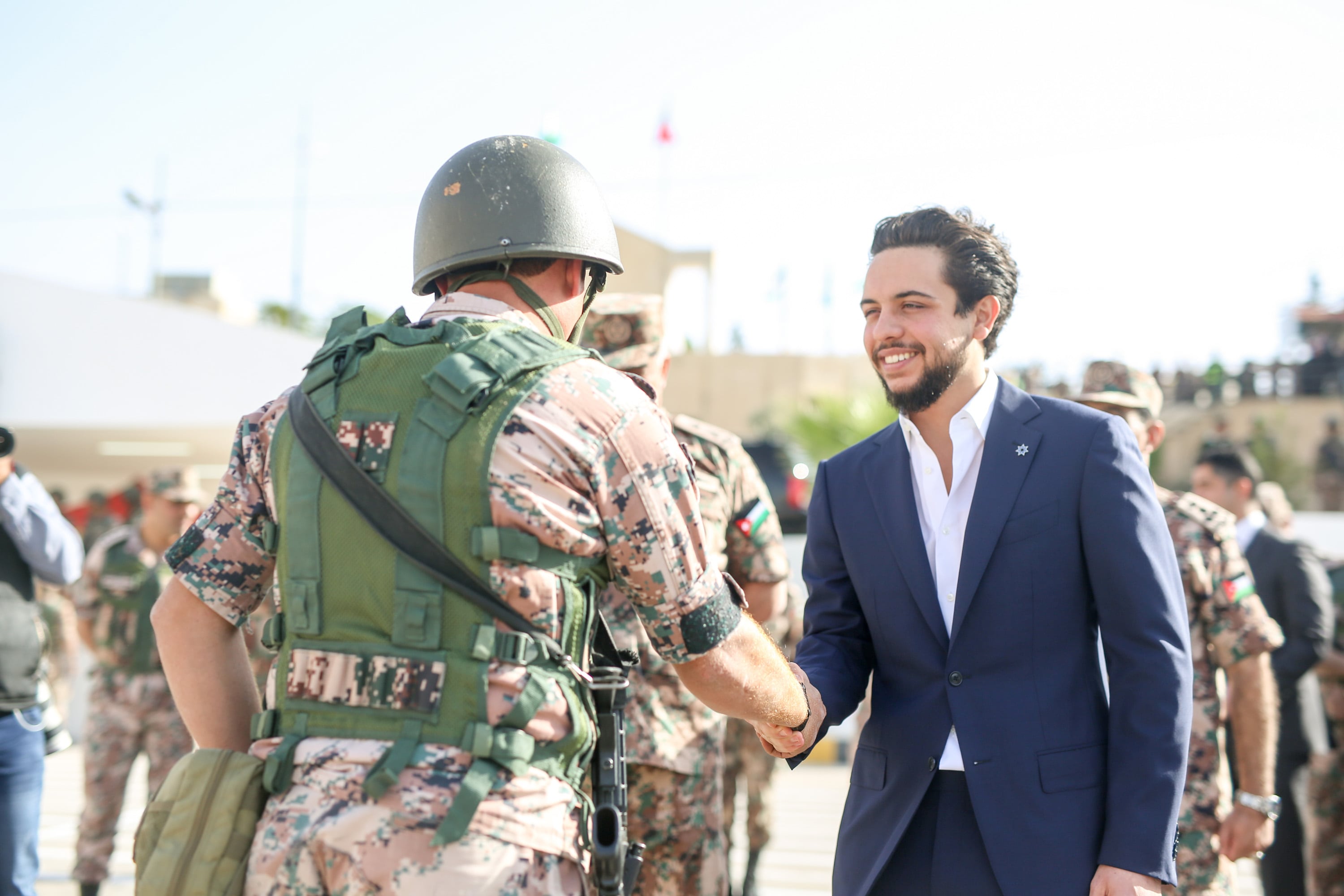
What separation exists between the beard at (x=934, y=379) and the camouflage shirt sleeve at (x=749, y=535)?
1.31 metres

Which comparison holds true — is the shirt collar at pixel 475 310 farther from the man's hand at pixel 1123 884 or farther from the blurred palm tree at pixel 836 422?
the blurred palm tree at pixel 836 422

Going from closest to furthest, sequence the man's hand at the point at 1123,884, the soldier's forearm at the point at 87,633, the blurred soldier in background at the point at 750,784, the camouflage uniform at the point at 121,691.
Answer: the man's hand at the point at 1123,884
the blurred soldier in background at the point at 750,784
the camouflage uniform at the point at 121,691
the soldier's forearm at the point at 87,633

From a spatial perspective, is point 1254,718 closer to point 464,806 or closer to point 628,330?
point 628,330

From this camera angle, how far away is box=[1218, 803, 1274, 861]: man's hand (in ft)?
13.1

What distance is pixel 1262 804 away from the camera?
4.02 meters

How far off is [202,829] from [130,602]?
5.59 meters

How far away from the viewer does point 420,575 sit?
6.48 ft

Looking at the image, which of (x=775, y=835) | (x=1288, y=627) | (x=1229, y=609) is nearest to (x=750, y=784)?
(x=775, y=835)

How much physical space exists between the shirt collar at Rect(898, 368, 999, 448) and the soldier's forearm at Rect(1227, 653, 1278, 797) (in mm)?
1948

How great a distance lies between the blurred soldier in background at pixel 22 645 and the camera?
4262 mm

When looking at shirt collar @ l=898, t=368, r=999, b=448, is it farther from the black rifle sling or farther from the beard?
the black rifle sling

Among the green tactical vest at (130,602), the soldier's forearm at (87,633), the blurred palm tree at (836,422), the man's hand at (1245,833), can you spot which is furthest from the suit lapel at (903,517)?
the blurred palm tree at (836,422)

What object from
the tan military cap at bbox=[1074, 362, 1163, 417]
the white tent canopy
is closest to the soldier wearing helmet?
the tan military cap at bbox=[1074, 362, 1163, 417]

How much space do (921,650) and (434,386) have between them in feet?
4.40
